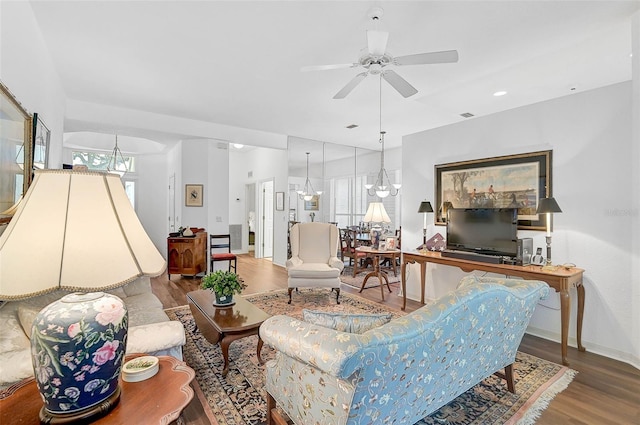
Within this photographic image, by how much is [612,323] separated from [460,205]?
6.15 ft

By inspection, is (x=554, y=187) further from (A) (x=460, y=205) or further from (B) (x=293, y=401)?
(B) (x=293, y=401)

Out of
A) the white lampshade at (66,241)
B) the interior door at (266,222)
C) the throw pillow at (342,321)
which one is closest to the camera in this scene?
the white lampshade at (66,241)

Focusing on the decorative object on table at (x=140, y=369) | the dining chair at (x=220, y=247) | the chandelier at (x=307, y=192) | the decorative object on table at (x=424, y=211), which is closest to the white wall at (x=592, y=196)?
the decorative object on table at (x=424, y=211)

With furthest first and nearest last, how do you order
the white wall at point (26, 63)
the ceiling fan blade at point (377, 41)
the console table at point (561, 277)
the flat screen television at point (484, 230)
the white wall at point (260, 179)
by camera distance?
the white wall at point (260, 179), the flat screen television at point (484, 230), the console table at point (561, 277), the ceiling fan blade at point (377, 41), the white wall at point (26, 63)

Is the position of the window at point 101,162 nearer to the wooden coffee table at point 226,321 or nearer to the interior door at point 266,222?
the interior door at point 266,222

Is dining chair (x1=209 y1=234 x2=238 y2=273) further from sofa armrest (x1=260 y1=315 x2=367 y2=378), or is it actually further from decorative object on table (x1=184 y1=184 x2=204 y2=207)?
sofa armrest (x1=260 y1=315 x2=367 y2=378)

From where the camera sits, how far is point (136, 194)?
8.09 m

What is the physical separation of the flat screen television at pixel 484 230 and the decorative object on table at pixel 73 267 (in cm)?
347

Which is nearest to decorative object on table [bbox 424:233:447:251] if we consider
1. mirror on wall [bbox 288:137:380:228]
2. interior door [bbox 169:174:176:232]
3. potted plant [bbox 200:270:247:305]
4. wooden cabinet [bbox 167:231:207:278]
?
potted plant [bbox 200:270:247:305]

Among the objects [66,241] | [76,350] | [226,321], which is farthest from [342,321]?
[226,321]

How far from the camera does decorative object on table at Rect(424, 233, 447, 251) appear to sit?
13.5ft

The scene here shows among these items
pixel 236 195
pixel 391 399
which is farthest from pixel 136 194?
pixel 391 399

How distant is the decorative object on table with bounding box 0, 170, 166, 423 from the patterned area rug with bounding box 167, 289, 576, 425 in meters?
1.29

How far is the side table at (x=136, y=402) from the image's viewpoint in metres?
0.99
